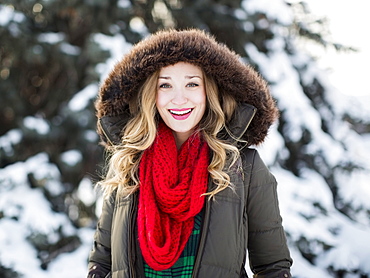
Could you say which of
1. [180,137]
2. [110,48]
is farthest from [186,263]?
[110,48]

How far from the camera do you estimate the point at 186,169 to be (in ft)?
6.67

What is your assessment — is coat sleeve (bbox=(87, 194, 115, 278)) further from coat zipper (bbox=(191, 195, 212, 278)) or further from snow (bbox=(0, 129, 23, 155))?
snow (bbox=(0, 129, 23, 155))

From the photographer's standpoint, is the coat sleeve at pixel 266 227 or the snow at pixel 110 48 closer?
the coat sleeve at pixel 266 227

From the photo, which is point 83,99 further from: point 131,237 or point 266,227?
point 266,227

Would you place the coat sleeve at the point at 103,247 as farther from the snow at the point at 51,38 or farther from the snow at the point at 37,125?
the snow at the point at 51,38

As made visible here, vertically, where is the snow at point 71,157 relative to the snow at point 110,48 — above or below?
below

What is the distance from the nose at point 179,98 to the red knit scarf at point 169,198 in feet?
0.63

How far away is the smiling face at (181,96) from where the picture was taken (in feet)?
6.84

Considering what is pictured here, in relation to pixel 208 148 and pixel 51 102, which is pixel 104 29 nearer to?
pixel 51 102

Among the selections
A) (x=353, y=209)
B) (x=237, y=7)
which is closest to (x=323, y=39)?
(x=237, y=7)

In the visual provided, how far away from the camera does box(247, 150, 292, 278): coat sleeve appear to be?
1.98 metres

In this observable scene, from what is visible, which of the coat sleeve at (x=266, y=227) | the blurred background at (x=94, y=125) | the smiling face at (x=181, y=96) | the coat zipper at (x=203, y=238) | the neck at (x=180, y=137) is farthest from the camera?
the blurred background at (x=94, y=125)

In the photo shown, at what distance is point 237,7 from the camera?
4605 millimetres

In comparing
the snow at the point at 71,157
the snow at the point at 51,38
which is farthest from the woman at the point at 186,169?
the snow at the point at 51,38
